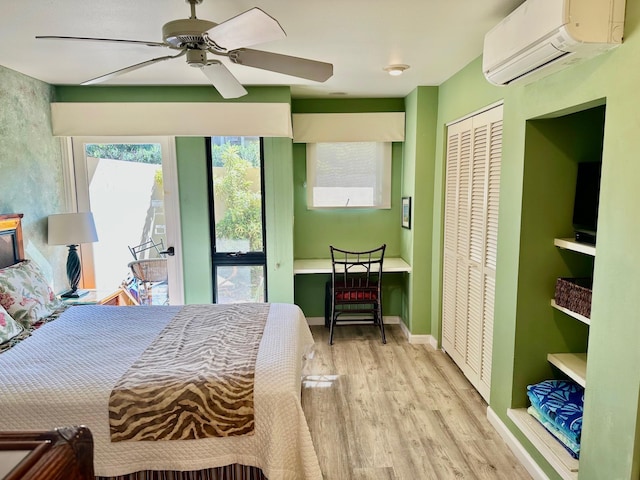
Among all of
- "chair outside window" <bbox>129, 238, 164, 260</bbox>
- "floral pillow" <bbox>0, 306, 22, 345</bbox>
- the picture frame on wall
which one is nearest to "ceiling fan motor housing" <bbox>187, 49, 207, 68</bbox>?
"floral pillow" <bbox>0, 306, 22, 345</bbox>

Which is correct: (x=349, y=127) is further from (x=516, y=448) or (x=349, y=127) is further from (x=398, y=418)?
(x=516, y=448)

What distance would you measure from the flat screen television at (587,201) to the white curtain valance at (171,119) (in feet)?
7.67

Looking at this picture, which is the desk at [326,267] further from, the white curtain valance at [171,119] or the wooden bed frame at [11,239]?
the wooden bed frame at [11,239]

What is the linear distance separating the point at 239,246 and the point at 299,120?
1421 millimetres

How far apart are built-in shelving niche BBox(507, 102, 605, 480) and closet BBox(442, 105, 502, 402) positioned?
1.38 ft

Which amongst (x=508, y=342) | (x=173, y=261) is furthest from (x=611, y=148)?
(x=173, y=261)

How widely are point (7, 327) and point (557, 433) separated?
3096 mm

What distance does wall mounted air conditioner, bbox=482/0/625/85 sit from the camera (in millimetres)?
1546

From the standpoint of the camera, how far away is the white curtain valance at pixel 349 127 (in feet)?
13.9

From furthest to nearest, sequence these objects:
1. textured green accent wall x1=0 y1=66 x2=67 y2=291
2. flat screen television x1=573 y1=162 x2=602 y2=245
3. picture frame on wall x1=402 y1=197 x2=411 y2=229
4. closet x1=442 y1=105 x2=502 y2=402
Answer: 1. picture frame on wall x1=402 y1=197 x2=411 y2=229
2. textured green accent wall x1=0 y1=66 x2=67 y2=291
3. closet x1=442 y1=105 x2=502 y2=402
4. flat screen television x1=573 y1=162 x2=602 y2=245

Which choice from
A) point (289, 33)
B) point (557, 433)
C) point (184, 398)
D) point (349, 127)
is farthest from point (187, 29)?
point (349, 127)

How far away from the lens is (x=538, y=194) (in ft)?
7.38

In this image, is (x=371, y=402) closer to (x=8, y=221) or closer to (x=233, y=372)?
(x=233, y=372)

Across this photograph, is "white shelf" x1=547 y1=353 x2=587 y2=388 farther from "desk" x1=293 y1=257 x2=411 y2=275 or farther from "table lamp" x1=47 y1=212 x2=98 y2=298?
"table lamp" x1=47 y1=212 x2=98 y2=298
